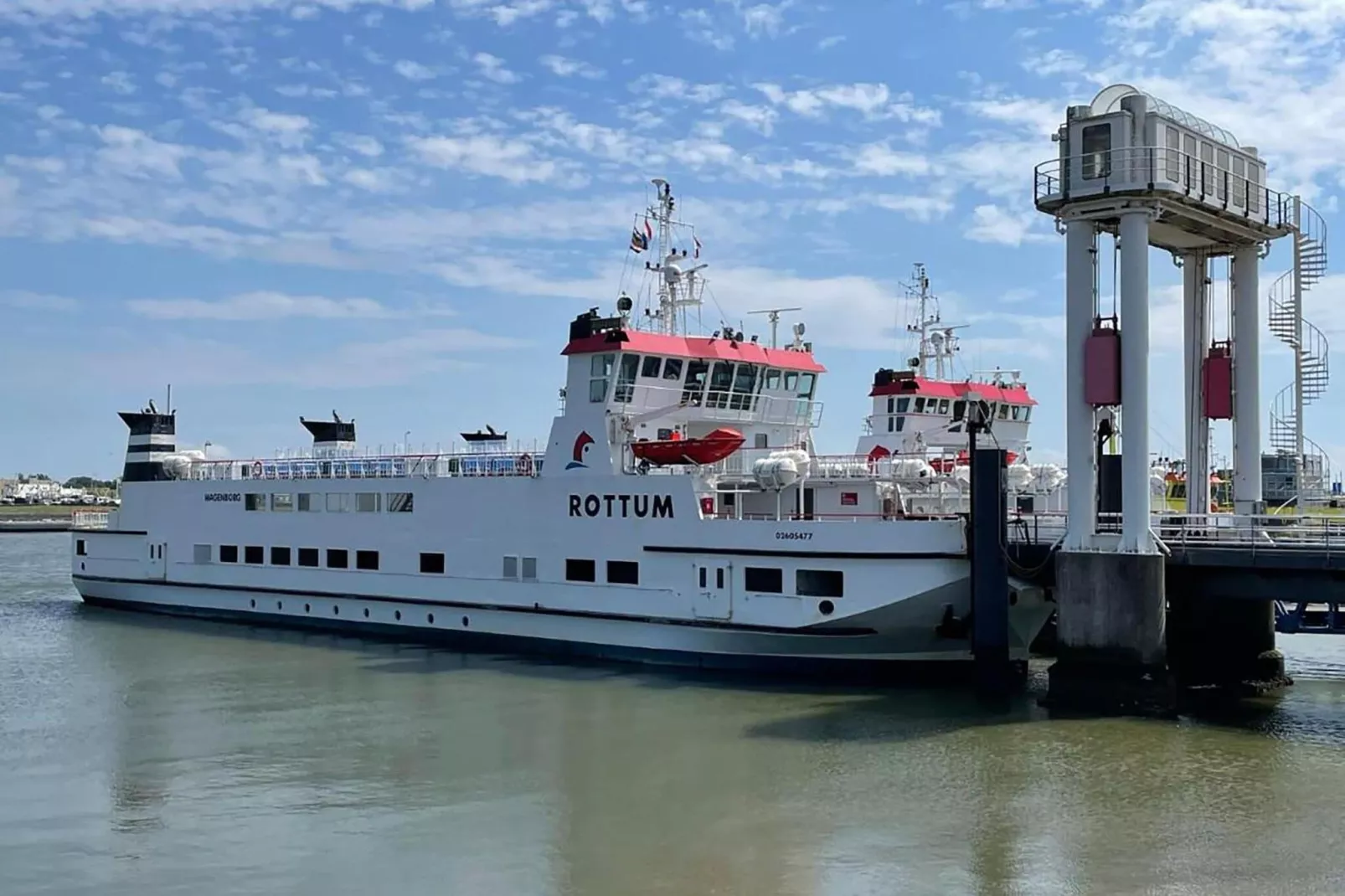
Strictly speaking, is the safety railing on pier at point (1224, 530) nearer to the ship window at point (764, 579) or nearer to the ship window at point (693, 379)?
the ship window at point (764, 579)

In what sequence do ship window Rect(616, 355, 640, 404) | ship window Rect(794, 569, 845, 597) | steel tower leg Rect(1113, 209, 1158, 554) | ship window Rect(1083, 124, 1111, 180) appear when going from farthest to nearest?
ship window Rect(616, 355, 640, 404), ship window Rect(794, 569, 845, 597), ship window Rect(1083, 124, 1111, 180), steel tower leg Rect(1113, 209, 1158, 554)

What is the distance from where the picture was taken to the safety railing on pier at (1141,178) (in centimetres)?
1930

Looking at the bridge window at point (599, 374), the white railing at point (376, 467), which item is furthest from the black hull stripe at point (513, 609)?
the bridge window at point (599, 374)

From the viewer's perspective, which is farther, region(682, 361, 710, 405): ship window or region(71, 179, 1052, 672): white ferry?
region(682, 361, 710, 405): ship window

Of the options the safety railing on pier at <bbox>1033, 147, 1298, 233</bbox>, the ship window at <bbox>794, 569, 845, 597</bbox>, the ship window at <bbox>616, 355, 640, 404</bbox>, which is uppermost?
the safety railing on pier at <bbox>1033, 147, 1298, 233</bbox>

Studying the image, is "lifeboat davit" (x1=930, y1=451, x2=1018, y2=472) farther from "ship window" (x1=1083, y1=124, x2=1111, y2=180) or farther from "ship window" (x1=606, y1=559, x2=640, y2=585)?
"ship window" (x1=606, y1=559, x2=640, y2=585)

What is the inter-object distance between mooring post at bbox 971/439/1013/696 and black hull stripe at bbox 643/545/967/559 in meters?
0.47

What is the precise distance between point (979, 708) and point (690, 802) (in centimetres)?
655

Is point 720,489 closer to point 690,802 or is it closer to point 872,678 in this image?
point 872,678

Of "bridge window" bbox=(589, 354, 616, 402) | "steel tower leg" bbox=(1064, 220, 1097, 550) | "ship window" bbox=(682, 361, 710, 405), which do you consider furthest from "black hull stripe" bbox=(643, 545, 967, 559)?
"ship window" bbox=(682, 361, 710, 405)

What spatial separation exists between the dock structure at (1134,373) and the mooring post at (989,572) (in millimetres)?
945

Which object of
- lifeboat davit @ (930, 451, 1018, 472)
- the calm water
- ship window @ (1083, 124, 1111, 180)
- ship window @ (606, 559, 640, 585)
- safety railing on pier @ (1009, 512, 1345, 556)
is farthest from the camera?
lifeboat davit @ (930, 451, 1018, 472)

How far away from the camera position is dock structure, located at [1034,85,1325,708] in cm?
1902

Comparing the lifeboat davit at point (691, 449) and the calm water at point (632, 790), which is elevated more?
the lifeboat davit at point (691, 449)
